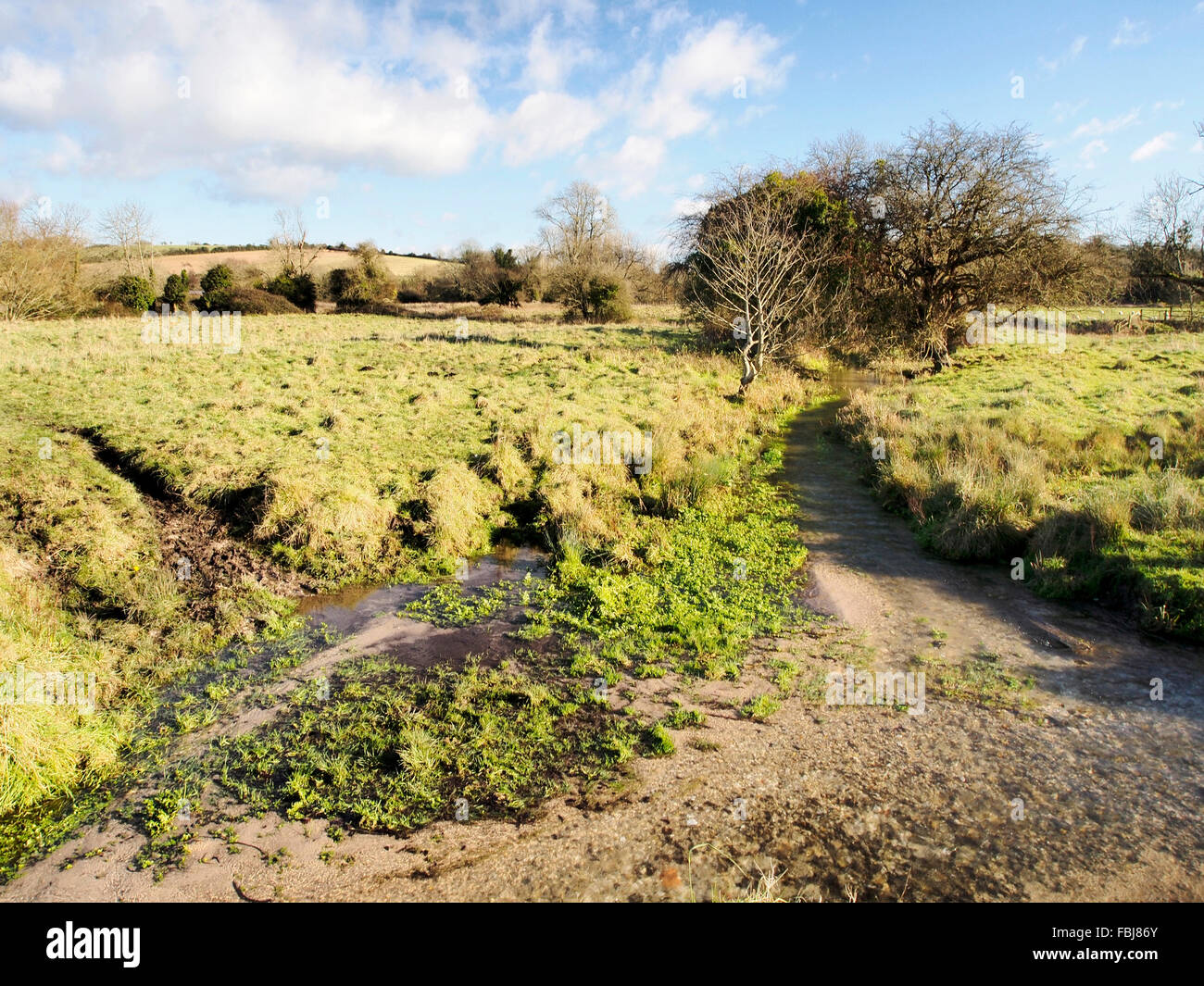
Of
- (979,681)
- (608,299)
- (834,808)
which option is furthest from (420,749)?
(608,299)

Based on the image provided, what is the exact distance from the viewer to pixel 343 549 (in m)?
9.41

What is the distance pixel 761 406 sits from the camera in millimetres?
20719

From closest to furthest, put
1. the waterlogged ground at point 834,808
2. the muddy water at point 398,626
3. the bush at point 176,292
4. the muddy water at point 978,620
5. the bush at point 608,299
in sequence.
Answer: the waterlogged ground at point 834,808 < the muddy water at point 978,620 < the muddy water at point 398,626 < the bush at point 176,292 < the bush at point 608,299

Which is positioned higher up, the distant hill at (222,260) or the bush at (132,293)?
the distant hill at (222,260)

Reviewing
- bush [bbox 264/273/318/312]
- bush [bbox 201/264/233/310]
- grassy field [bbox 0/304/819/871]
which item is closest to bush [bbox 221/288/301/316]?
bush [bbox 201/264/233/310]

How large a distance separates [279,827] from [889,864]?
443 cm

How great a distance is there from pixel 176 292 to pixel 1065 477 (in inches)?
1849

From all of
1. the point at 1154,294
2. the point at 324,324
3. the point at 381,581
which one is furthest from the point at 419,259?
the point at 381,581

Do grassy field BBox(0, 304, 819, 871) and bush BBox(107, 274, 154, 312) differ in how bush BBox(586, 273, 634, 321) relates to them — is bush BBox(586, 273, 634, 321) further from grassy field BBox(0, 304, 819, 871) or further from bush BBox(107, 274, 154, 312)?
bush BBox(107, 274, 154, 312)

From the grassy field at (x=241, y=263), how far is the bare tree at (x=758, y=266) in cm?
2959

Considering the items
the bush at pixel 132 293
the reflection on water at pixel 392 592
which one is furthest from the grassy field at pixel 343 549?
the bush at pixel 132 293

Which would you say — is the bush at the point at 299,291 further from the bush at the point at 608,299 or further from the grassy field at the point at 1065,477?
the grassy field at the point at 1065,477

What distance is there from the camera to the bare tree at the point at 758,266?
70.3 feet
